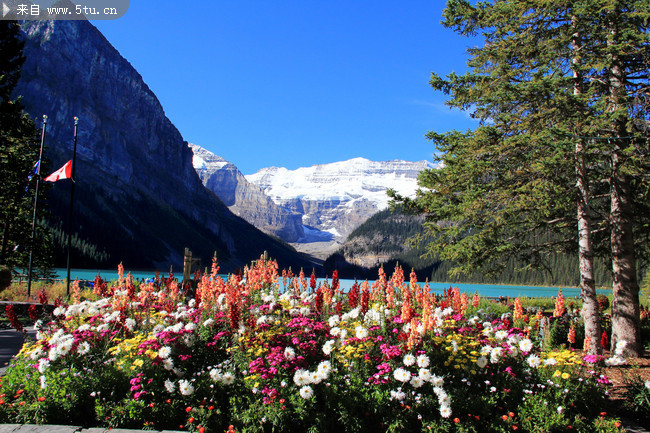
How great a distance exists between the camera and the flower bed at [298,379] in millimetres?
5293

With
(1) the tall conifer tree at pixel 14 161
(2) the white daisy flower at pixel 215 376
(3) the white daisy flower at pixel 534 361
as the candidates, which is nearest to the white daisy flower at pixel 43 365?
(2) the white daisy flower at pixel 215 376

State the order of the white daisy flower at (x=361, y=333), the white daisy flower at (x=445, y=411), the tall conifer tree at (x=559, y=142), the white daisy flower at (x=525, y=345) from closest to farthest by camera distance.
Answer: the white daisy flower at (x=445, y=411) → the white daisy flower at (x=361, y=333) → the white daisy flower at (x=525, y=345) → the tall conifer tree at (x=559, y=142)

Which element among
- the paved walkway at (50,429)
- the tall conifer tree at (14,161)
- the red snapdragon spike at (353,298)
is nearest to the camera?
the paved walkway at (50,429)

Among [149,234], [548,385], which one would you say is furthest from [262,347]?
[149,234]

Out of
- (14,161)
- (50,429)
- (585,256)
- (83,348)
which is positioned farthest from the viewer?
(14,161)

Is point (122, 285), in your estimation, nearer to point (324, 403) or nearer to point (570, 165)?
point (324, 403)

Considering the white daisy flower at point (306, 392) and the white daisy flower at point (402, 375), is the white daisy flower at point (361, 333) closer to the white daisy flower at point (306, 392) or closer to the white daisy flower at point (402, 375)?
the white daisy flower at point (402, 375)


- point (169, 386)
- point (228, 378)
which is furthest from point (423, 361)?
point (169, 386)

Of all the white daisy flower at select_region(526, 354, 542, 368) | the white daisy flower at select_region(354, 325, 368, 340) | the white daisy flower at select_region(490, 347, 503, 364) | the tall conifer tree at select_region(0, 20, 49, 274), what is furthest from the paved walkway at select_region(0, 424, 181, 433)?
the tall conifer tree at select_region(0, 20, 49, 274)

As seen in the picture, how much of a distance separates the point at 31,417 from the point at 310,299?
15.0 ft

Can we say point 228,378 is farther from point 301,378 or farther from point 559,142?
point 559,142

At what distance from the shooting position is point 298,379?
17.4 feet

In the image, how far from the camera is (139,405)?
17.4 ft

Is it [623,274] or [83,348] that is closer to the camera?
[83,348]
